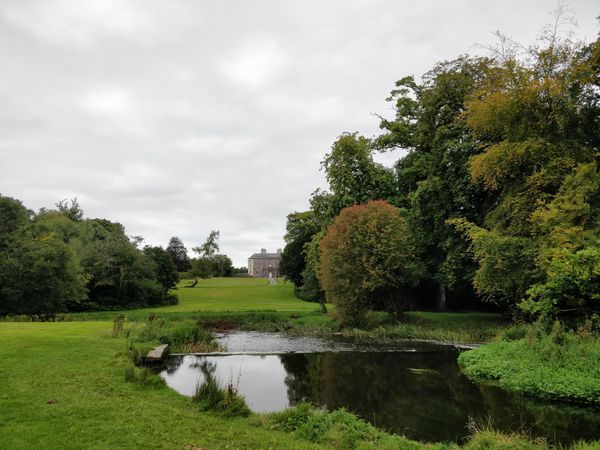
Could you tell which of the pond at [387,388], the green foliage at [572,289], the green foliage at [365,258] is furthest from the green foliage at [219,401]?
the green foliage at [365,258]

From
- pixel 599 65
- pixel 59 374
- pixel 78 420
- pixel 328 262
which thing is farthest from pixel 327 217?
pixel 78 420

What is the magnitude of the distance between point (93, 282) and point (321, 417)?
44.1 meters

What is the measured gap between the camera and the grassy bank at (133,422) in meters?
7.79

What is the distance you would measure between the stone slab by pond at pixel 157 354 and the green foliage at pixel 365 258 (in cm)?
1395

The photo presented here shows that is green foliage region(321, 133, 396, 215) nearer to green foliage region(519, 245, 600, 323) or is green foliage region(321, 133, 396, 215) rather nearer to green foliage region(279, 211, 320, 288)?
green foliage region(519, 245, 600, 323)

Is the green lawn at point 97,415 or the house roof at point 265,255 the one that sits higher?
the house roof at point 265,255

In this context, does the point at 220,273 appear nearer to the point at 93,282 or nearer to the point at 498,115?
the point at 93,282

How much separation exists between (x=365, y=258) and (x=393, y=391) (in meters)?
15.1

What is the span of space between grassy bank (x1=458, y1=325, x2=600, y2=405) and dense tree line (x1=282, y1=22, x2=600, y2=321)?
1.80 m

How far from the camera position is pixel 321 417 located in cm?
982

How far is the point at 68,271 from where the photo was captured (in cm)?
3488

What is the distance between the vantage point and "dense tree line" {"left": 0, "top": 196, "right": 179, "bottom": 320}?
33375 mm

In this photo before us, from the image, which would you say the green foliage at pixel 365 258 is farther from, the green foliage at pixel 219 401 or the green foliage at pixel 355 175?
the green foliage at pixel 219 401

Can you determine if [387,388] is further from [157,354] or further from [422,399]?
[157,354]
